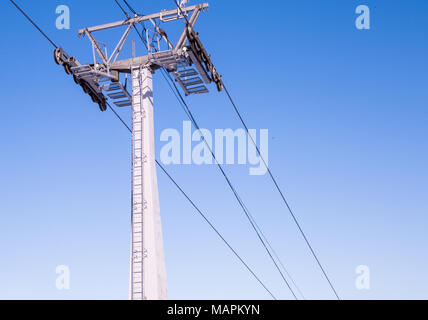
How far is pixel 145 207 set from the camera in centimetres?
1970

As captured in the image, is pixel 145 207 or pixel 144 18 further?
pixel 144 18

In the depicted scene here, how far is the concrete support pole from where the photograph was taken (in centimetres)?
1883

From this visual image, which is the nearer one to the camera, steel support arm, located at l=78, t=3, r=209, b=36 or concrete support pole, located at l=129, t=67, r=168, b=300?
concrete support pole, located at l=129, t=67, r=168, b=300

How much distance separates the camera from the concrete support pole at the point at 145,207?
18.8 metres

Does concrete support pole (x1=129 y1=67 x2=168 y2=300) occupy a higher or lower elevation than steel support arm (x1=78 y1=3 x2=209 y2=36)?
lower

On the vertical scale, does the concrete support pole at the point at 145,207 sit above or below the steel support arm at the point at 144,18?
below

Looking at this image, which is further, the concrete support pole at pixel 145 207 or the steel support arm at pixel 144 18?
the steel support arm at pixel 144 18

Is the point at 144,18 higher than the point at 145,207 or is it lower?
higher
